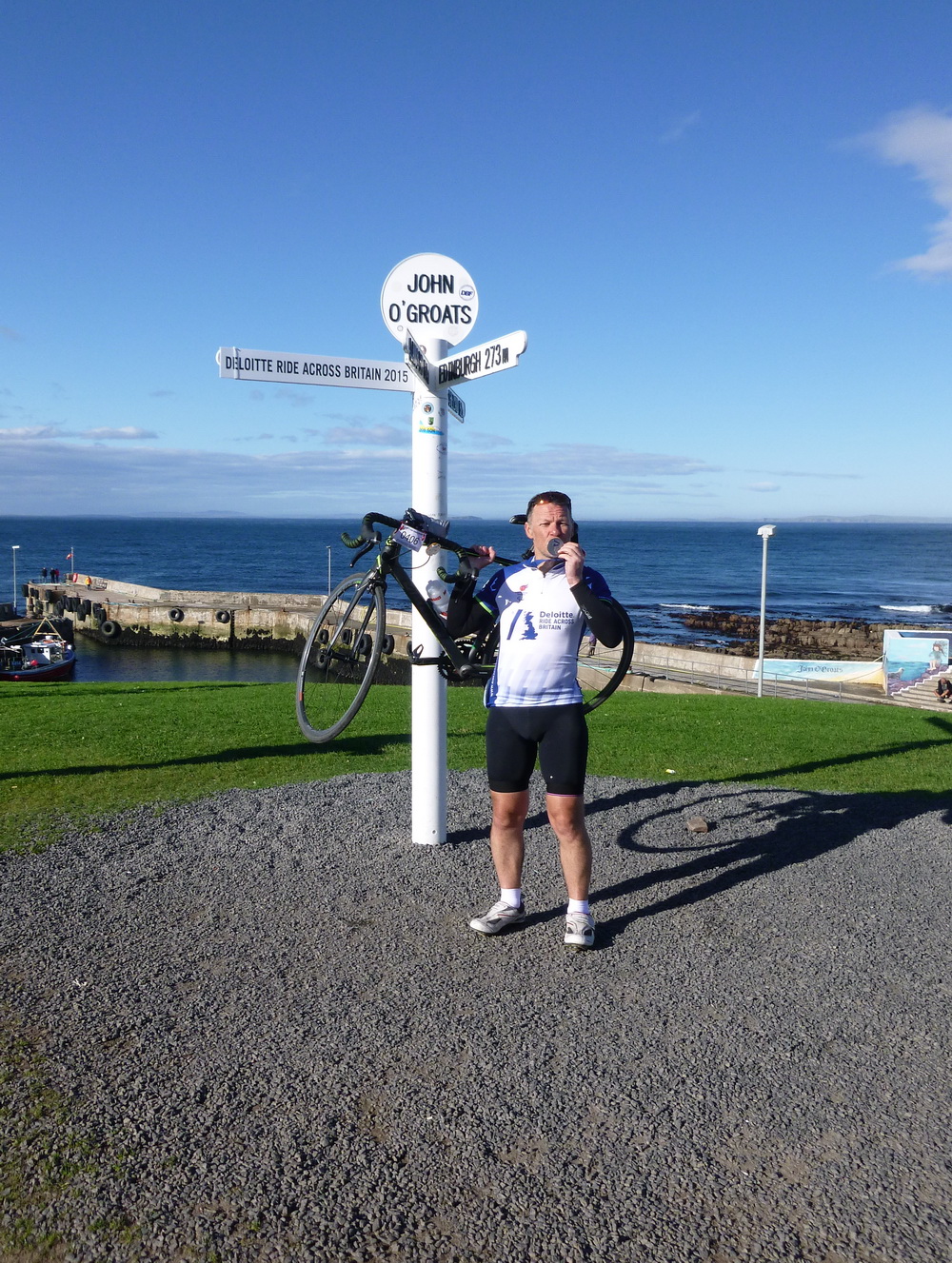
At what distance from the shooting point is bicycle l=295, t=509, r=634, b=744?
17.0ft

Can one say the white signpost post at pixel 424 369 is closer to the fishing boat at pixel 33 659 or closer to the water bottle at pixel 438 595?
the water bottle at pixel 438 595

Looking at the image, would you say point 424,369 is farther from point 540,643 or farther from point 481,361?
point 540,643

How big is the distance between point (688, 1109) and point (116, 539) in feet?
645

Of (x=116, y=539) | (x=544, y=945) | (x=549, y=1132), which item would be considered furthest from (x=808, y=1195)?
(x=116, y=539)

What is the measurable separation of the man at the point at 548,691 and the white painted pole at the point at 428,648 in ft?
3.31

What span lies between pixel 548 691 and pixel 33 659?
103 feet

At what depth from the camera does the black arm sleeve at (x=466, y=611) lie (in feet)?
16.6

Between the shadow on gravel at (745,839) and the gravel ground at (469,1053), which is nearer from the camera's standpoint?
the gravel ground at (469,1053)

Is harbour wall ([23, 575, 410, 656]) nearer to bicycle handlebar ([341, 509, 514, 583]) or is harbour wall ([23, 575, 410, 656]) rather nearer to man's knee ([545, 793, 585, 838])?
bicycle handlebar ([341, 509, 514, 583])

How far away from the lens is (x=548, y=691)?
4.50m

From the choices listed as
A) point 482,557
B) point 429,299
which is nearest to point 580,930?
point 482,557

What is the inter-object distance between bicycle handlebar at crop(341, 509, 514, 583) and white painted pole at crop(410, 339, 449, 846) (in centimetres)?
24

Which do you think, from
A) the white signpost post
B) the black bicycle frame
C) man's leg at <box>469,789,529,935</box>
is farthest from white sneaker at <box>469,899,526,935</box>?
the white signpost post

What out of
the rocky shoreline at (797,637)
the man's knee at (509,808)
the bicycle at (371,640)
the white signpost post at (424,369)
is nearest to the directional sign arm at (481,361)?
the white signpost post at (424,369)
